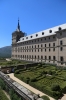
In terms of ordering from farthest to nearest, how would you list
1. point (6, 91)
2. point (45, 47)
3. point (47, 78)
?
point (45, 47), point (47, 78), point (6, 91)

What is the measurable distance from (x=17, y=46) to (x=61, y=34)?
132 ft

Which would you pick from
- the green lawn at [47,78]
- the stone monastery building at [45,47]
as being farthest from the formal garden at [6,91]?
the stone monastery building at [45,47]

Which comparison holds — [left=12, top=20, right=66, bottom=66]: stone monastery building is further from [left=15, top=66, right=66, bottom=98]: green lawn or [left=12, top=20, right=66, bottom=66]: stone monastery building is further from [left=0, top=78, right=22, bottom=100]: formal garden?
[left=0, top=78, right=22, bottom=100]: formal garden

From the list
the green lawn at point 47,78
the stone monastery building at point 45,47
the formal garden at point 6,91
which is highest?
the stone monastery building at point 45,47

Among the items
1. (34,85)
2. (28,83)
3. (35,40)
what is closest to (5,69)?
(28,83)

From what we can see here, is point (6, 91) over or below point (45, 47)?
below

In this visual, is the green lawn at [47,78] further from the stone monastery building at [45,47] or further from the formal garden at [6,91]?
the stone monastery building at [45,47]

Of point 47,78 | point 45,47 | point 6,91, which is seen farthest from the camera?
point 45,47

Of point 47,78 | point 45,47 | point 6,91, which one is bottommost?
point 6,91

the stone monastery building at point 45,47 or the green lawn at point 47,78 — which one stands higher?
the stone monastery building at point 45,47

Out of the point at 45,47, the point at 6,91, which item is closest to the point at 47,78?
the point at 6,91

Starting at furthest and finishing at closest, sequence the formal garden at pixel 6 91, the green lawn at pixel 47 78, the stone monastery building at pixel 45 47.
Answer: the stone monastery building at pixel 45 47, the green lawn at pixel 47 78, the formal garden at pixel 6 91

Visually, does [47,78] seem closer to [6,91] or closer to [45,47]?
[6,91]

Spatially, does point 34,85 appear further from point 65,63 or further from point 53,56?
point 53,56
